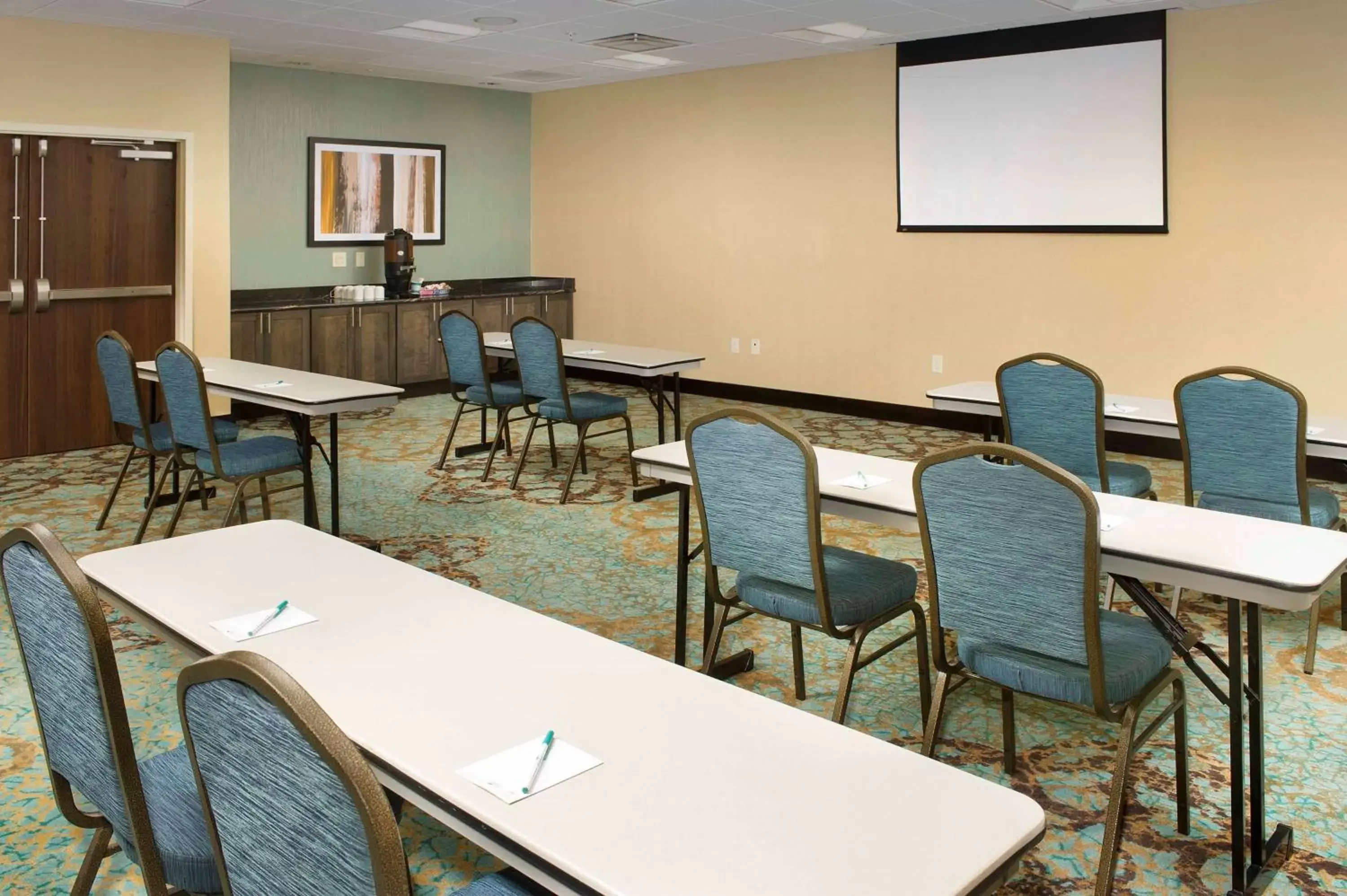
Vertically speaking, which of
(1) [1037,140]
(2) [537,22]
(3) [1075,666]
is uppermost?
(2) [537,22]

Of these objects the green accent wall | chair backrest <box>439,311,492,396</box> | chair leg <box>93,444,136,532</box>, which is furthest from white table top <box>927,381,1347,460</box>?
the green accent wall

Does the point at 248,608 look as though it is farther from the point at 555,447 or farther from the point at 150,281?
the point at 150,281

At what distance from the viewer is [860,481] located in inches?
133

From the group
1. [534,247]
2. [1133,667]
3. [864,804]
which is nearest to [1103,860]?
[1133,667]

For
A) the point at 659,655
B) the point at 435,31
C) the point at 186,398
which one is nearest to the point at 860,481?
the point at 659,655

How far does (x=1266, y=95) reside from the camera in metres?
6.77

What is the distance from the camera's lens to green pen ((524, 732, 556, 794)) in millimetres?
1572

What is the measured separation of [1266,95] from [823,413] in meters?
3.69

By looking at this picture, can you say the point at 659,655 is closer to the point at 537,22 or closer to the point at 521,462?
the point at 521,462

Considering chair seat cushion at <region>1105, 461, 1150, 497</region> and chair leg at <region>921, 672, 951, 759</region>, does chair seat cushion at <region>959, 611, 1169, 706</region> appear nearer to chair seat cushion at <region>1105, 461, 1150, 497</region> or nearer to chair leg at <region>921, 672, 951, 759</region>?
chair leg at <region>921, 672, 951, 759</region>

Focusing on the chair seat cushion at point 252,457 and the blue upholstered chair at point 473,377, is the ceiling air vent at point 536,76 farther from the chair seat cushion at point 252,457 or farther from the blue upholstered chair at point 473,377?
the chair seat cushion at point 252,457

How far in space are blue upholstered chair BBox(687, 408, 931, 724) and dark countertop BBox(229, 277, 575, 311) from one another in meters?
5.93

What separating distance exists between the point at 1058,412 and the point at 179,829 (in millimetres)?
3410

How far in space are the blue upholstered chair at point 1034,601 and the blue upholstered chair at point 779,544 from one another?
338 millimetres
